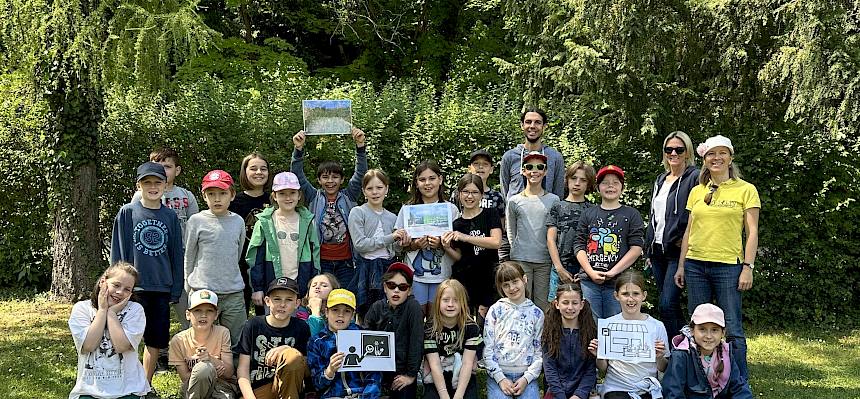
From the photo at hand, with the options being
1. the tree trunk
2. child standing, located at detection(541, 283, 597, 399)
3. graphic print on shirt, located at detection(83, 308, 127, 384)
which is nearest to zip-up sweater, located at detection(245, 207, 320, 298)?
graphic print on shirt, located at detection(83, 308, 127, 384)

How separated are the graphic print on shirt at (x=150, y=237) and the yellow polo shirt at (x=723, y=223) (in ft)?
12.2

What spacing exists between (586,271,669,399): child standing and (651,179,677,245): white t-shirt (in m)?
0.67

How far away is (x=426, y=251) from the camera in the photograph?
6.10m

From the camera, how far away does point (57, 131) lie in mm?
9219

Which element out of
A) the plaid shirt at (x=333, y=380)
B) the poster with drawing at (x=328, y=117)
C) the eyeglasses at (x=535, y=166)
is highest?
the poster with drawing at (x=328, y=117)

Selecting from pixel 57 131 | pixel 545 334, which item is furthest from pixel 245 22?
pixel 545 334

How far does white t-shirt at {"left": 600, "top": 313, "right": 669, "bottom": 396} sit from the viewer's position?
5.39 m

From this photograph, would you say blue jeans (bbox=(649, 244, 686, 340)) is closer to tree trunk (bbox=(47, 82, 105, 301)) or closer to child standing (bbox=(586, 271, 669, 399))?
child standing (bbox=(586, 271, 669, 399))

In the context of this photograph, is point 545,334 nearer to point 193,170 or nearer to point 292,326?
point 292,326

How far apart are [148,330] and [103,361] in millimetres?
792

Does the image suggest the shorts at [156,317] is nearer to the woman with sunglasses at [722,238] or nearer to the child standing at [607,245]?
the child standing at [607,245]

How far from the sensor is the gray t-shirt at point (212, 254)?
18.9 ft

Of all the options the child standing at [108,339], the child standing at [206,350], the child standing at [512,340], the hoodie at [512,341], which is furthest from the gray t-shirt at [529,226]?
the child standing at [108,339]

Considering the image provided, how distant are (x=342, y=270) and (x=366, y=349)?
1.11 meters
